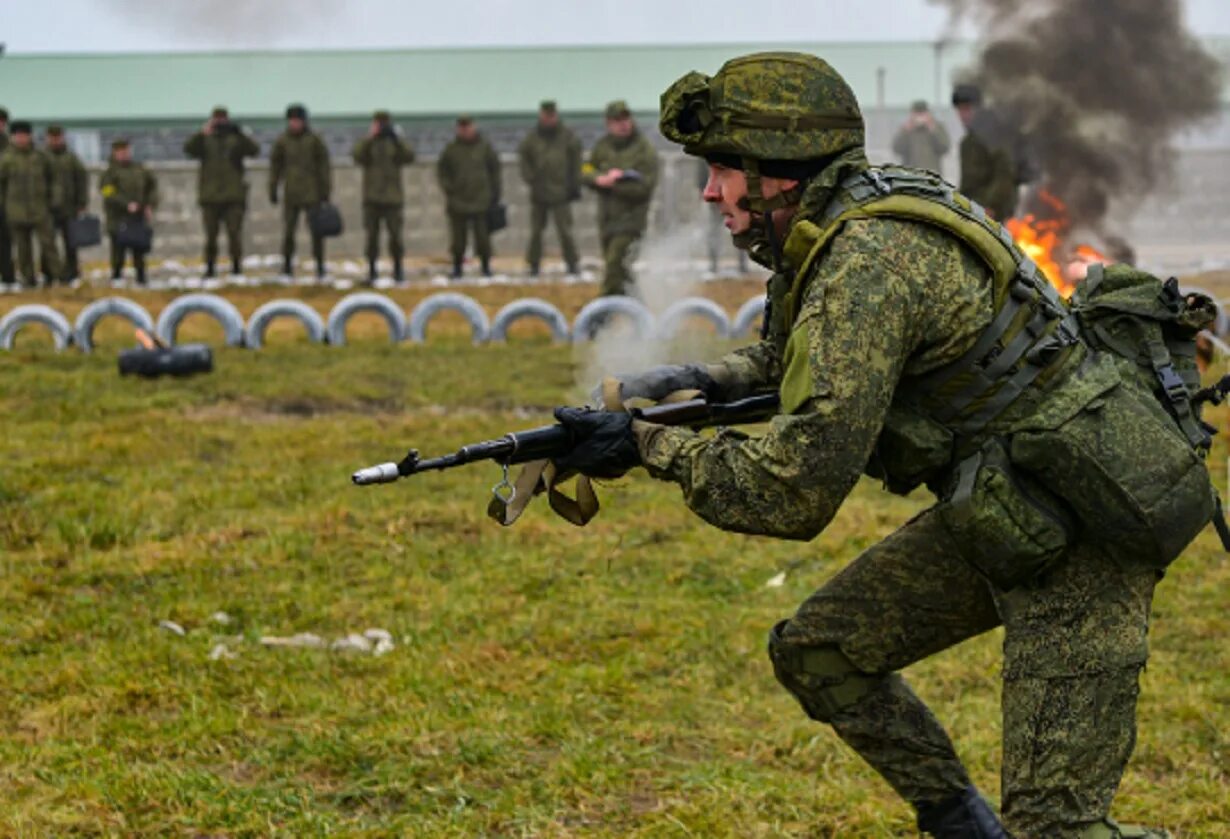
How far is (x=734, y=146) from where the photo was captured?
3953 millimetres

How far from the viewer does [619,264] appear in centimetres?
1822

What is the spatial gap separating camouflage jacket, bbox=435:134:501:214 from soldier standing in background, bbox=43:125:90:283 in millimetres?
4519

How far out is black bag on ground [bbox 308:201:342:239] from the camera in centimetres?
2208

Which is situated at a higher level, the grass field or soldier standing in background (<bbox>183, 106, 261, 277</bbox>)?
soldier standing in background (<bbox>183, 106, 261, 277</bbox>)

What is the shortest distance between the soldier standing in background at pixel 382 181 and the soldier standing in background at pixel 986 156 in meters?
7.59

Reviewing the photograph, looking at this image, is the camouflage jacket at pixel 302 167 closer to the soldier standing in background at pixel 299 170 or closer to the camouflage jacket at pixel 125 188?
the soldier standing in background at pixel 299 170

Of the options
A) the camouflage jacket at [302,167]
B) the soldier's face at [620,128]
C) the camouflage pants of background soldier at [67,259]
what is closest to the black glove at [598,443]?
the soldier's face at [620,128]

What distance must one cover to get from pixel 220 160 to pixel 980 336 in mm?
19454

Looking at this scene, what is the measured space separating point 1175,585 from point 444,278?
52.5 ft

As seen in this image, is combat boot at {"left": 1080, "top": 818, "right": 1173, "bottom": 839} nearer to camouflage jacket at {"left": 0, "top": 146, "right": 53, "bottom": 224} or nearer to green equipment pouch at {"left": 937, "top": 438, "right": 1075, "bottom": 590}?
green equipment pouch at {"left": 937, "top": 438, "right": 1075, "bottom": 590}

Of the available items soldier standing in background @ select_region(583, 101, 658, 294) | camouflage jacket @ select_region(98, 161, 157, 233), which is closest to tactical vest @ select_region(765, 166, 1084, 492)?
soldier standing in background @ select_region(583, 101, 658, 294)

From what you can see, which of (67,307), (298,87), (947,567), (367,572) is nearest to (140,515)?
(367,572)

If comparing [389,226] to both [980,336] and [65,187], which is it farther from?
[980,336]

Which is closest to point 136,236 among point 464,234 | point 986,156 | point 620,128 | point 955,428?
point 464,234
